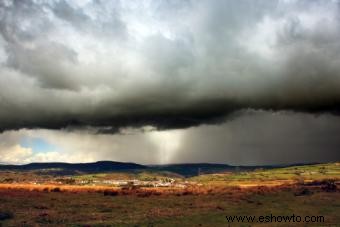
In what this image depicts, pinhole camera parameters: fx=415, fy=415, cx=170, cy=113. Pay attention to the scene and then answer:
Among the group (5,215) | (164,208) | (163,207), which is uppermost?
(163,207)

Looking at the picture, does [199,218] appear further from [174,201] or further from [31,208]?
[31,208]

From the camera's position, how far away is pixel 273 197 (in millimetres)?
155500

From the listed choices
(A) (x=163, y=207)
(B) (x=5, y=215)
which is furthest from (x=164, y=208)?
(B) (x=5, y=215)

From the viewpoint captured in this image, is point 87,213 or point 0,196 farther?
point 0,196

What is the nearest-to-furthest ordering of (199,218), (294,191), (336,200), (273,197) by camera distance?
(199,218), (336,200), (273,197), (294,191)

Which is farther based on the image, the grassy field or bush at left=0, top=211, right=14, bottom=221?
bush at left=0, top=211, right=14, bottom=221

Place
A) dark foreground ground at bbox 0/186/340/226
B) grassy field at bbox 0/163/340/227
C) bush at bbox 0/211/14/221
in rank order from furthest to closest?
bush at bbox 0/211/14/221
grassy field at bbox 0/163/340/227
dark foreground ground at bbox 0/186/340/226

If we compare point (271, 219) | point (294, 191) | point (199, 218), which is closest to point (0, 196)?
point (199, 218)

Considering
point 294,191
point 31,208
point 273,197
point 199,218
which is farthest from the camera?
point 294,191

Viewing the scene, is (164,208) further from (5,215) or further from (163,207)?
(5,215)

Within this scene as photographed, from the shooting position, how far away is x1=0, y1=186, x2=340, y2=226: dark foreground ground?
111 metres

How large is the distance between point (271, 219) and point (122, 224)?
39891 millimetres

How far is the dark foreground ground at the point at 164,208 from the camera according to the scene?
363 feet

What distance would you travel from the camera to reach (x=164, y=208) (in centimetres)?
Result: 13638
